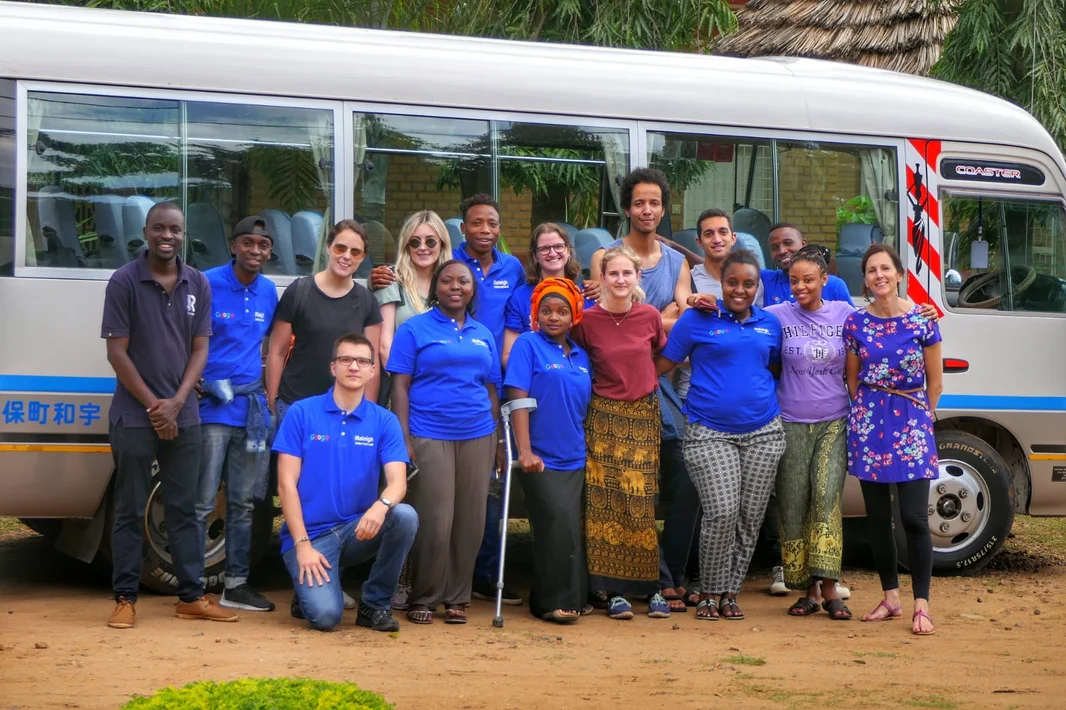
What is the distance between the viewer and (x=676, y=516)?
8.30m

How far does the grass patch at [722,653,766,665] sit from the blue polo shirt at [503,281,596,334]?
77.8 inches

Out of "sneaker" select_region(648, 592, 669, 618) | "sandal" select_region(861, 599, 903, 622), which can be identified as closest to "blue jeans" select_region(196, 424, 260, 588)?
"sneaker" select_region(648, 592, 669, 618)

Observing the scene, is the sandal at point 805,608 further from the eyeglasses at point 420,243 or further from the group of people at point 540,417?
the eyeglasses at point 420,243

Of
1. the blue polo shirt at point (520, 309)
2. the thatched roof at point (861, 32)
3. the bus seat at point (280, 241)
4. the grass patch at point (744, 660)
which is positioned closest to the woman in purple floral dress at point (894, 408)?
the grass patch at point (744, 660)

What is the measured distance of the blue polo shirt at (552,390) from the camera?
7.75 m

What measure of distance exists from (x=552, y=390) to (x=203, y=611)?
2.03 m

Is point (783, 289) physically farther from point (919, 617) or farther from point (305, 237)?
point (305, 237)

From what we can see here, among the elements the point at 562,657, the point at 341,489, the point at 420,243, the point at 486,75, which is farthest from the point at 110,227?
the point at 562,657

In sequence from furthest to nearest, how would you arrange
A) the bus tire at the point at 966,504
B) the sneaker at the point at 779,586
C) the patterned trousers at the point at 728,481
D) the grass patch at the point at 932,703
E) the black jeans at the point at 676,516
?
the bus tire at the point at 966,504, the sneaker at the point at 779,586, the black jeans at the point at 676,516, the patterned trousers at the point at 728,481, the grass patch at the point at 932,703

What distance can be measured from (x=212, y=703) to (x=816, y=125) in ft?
19.5

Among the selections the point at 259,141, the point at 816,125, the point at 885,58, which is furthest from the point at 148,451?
the point at 885,58

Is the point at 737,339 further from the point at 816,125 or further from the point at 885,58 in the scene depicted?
the point at 885,58

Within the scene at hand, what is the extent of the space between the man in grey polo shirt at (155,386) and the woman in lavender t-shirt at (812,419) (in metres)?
2.99

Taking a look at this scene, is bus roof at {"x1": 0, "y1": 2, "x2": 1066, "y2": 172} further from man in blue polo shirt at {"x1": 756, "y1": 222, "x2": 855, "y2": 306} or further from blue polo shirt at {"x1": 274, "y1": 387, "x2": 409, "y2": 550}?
blue polo shirt at {"x1": 274, "y1": 387, "x2": 409, "y2": 550}
